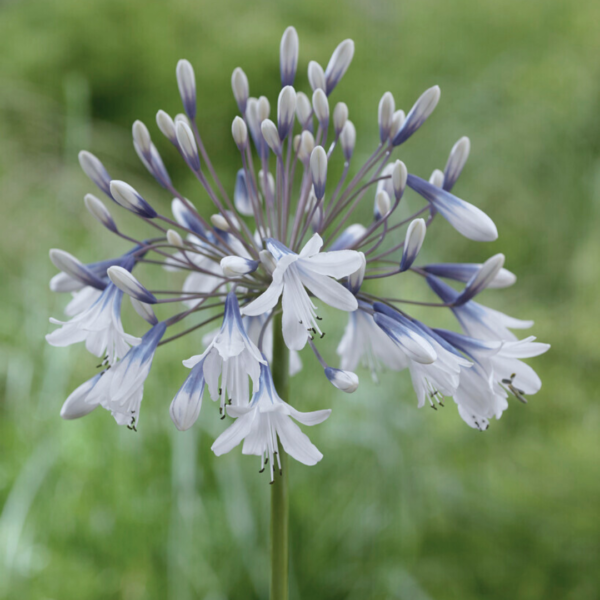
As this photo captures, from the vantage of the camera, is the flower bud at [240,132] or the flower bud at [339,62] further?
the flower bud at [339,62]

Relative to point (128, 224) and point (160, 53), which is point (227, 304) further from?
point (160, 53)

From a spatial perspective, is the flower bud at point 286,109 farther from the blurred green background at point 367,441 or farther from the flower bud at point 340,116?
the blurred green background at point 367,441

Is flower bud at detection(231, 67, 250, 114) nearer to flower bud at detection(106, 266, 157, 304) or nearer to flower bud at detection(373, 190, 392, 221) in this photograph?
flower bud at detection(373, 190, 392, 221)

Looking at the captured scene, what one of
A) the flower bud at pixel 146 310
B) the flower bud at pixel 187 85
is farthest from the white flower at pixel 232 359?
the flower bud at pixel 187 85

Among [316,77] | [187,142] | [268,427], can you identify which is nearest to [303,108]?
[316,77]

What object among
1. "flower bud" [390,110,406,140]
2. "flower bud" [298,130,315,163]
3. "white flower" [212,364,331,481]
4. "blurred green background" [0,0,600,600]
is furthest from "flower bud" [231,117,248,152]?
"blurred green background" [0,0,600,600]

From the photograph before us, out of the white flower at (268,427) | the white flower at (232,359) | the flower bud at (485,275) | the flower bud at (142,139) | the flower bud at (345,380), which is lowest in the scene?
the white flower at (268,427)
